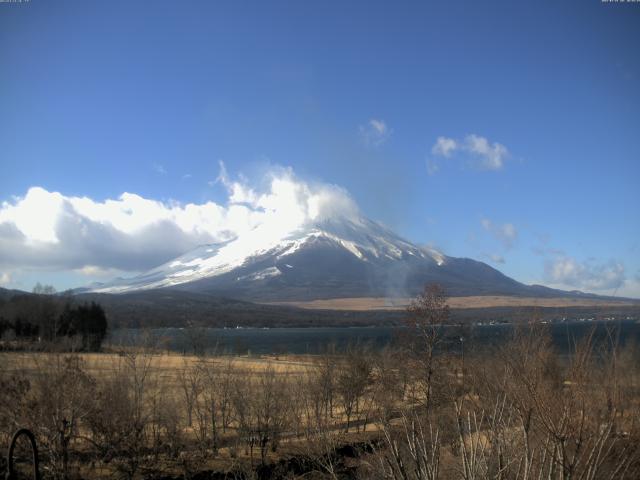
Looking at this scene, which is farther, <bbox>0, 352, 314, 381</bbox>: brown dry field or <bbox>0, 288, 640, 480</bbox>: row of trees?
<bbox>0, 352, 314, 381</bbox>: brown dry field

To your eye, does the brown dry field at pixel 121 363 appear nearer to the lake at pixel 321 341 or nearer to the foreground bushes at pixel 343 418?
the foreground bushes at pixel 343 418

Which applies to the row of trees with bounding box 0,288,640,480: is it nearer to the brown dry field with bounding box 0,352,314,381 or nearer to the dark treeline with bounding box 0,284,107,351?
the brown dry field with bounding box 0,352,314,381

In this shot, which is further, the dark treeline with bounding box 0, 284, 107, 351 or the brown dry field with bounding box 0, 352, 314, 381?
the dark treeline with bounding box 0, 284, 107, 351

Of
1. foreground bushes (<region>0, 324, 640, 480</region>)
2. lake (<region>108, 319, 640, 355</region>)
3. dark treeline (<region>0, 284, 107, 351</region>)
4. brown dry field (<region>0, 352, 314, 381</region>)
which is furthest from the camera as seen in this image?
dark treeline (<region>0, 284, 107, 351</region>)

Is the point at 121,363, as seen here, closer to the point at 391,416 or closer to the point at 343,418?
the point at 343,418

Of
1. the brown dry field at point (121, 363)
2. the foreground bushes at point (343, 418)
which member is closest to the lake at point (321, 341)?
the foreground bushes at point (343, 418)

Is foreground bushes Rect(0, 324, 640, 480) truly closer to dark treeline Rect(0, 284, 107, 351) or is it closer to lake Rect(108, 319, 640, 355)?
lake Rect(108, 319, 640, 355)

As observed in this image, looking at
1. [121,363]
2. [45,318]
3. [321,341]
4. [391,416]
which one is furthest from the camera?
[321,341]

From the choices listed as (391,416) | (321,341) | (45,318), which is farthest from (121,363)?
(321,341)

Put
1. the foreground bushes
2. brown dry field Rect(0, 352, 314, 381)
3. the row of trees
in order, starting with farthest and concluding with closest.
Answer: brown dry field Rect(0, 352, 314, 381) < the foreground bushes < the row of trees

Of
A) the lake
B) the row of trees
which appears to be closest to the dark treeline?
the lake

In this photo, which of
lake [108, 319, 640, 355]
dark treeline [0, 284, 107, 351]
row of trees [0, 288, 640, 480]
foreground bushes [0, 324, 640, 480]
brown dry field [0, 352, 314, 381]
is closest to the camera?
row of trees [0, 288, 640, 480]

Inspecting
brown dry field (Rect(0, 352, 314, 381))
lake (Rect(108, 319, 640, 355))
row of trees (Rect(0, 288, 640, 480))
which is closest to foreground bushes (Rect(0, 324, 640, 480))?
row of trees (Rect(0, 288, 640, 480))

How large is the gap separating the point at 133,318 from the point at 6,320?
4499 inches
